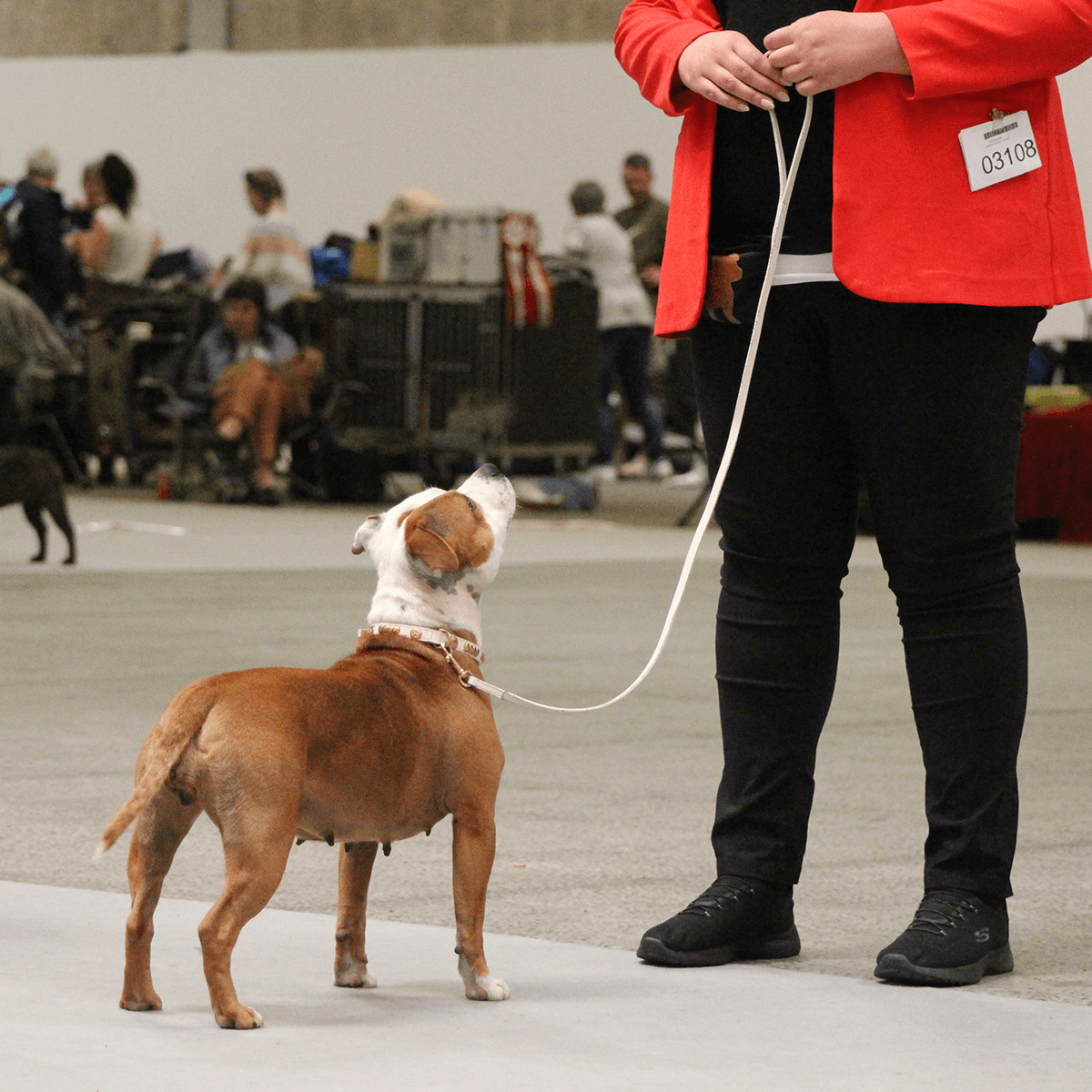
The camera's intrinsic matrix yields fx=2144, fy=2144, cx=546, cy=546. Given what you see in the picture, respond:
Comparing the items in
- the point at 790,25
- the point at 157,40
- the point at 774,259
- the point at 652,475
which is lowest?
the point at 652,475

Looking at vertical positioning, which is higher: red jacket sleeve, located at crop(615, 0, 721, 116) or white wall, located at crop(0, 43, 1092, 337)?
white wall, located at crop(0, 43, 1092, 337)

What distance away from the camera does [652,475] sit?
14586mm

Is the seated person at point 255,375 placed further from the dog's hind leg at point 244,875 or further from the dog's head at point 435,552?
the dog's hind leg at point 244,875

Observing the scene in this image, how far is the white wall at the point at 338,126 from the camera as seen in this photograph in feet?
61.5

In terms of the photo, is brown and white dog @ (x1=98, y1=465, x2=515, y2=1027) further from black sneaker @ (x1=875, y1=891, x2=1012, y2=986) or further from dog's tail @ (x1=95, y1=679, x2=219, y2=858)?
black sneaker @ (x1=875, y1=891, x2=1012, y2=986)

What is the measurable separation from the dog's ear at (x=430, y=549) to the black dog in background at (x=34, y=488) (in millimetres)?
6316

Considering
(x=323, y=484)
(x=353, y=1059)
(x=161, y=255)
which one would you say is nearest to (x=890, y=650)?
(x=353, y=1059)

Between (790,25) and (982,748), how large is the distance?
95 centimetres

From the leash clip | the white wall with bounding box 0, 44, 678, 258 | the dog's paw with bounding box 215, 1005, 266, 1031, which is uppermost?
the white wall with bounding box 0, 44, 678, 258

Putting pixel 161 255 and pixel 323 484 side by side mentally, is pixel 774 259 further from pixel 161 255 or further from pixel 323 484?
pixel 161 255

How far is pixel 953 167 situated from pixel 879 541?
1.65ft

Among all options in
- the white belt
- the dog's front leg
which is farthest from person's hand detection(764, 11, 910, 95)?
the dog's front leg

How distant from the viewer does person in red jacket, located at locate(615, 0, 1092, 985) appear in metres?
2.65

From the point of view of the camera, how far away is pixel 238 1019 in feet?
8.02
